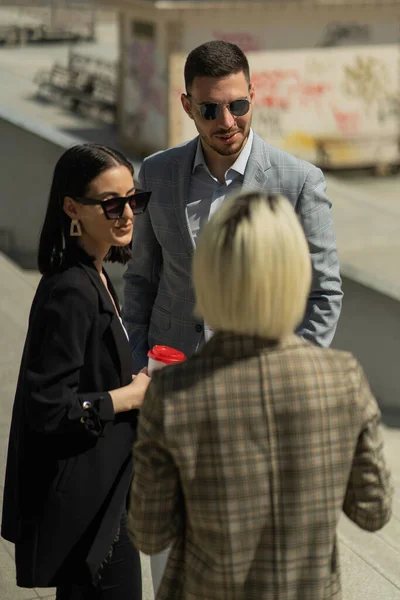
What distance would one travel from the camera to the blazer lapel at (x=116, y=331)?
2967 mm

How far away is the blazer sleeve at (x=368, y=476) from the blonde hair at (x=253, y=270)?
0.25 m

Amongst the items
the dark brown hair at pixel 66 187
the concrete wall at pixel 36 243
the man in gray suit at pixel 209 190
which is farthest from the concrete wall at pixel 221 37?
the dark brown hair at pixel 66 187

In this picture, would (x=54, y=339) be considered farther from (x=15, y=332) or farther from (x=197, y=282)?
(x=15, y=332)

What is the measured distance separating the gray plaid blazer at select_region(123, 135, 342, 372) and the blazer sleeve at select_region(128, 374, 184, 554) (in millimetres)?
1343

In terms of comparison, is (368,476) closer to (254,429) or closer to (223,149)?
(254,429)

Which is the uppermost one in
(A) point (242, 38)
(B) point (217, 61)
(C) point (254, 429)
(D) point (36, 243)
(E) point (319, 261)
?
(B) point (217, 61)

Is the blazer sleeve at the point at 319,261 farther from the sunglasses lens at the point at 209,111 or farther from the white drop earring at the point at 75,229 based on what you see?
the white drop earring at the point at 75,229

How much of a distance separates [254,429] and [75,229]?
1.03 metres

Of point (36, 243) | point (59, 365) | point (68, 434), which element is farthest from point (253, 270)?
point (36, 243)

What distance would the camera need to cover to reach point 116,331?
9.82 feet

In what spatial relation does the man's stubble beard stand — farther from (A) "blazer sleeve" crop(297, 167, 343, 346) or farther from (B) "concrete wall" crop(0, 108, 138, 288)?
(B) "concrete wall" crop(0, 108, 138, 288)

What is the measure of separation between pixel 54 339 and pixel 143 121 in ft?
57.7

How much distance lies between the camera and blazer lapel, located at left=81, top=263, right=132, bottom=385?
9.73 ft

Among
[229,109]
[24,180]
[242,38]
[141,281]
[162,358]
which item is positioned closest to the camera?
[162,358]
